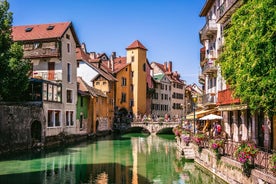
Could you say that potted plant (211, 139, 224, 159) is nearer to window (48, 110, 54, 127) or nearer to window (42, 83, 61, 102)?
window (42, 83, 61, 102)

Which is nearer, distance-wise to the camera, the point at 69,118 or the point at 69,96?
the point at 69,118

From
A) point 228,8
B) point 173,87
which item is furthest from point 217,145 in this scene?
point 173,87

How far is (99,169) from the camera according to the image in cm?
2656

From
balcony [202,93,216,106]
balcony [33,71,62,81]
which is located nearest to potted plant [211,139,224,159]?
balcony [202,93,216,106]

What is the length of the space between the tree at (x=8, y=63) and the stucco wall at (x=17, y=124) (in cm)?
181

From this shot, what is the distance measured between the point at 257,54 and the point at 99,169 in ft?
50.3

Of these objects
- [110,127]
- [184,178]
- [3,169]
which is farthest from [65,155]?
[110,127]

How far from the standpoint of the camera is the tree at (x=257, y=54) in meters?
14.4

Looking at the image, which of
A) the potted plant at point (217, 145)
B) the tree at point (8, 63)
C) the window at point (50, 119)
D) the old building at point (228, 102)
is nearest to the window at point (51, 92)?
the window at point (50, 119)

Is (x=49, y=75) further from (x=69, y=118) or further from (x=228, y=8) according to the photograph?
(x=228, y=8)

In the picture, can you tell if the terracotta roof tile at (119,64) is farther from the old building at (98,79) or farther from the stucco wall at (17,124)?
the stucco wall at (17,124)

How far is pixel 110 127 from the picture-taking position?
2665 inches

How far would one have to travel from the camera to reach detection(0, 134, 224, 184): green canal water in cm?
2242

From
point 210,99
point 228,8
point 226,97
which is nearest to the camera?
point 228,8
